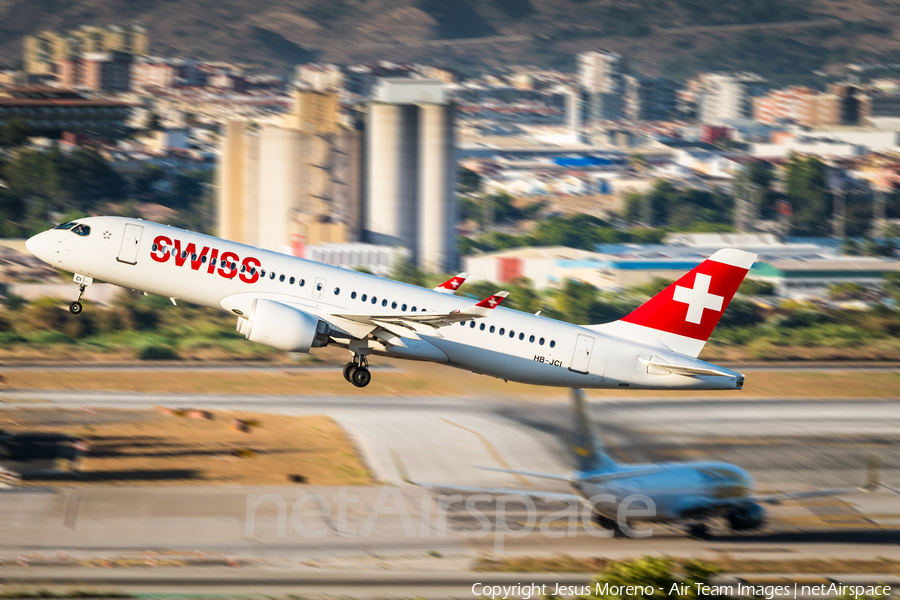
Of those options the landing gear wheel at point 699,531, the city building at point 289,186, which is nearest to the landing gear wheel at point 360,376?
the landing gear wheel at point 699,531

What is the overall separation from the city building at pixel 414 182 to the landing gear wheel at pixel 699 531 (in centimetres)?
8244

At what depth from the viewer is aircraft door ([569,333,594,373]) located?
141 ft

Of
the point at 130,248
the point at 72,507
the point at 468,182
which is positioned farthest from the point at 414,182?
the point at 72,507

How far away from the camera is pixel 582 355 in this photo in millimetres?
43031

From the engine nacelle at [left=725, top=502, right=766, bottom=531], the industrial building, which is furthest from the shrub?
the engine nacelle at [left=725, top=502, right=766, bottom=531]

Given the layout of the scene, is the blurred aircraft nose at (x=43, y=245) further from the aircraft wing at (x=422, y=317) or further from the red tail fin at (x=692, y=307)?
the red tail fin at (x=692, y=307)

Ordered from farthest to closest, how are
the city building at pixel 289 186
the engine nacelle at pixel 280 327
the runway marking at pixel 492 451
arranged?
1. the city building at pixel 289 186
2. the runway marking at pixel 492 451
3. the engine nacelle at pixel 280 327

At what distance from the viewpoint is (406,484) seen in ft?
152

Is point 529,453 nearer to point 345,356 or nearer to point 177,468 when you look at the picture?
point 177,468

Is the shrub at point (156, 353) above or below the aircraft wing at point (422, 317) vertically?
below

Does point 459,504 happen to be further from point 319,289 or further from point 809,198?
point 809,198

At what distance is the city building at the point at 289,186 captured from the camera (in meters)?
117

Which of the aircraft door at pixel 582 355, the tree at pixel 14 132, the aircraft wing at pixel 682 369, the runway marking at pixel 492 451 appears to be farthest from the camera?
the tree at pixel 14 132

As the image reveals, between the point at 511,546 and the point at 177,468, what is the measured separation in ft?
56.3
